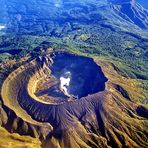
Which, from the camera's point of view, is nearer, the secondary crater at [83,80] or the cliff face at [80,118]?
the cliff face at [80,118]

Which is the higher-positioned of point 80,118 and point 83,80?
point 80,118

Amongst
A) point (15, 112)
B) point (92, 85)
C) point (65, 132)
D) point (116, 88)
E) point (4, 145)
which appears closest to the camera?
point (4, 145)

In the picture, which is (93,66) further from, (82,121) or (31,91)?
(82,121)

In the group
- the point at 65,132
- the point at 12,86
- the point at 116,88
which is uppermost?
the point at 116,88

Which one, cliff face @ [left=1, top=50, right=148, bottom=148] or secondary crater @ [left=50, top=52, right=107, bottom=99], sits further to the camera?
secondary crater @ [left=50, top=52, right=107, bottom=99]

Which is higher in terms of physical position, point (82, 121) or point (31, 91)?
point (82, 121)

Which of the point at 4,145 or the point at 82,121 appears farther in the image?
the point at 82,121

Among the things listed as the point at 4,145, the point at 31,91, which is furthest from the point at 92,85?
the point at 4,145

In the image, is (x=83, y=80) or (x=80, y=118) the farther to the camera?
(x=83, y=80)
